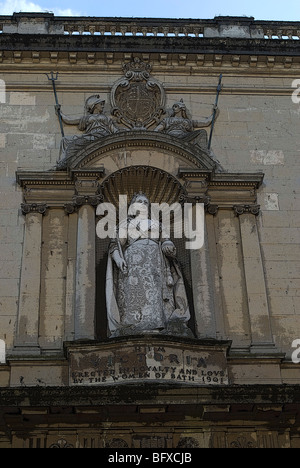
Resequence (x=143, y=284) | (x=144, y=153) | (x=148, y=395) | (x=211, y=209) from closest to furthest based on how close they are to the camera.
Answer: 1. (x=148, y=395)
2. (x=143, y=284)
3. (x=211, y=209)
4. (x=144, y=153)

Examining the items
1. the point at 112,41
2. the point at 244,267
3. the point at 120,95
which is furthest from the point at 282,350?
the point at 112,41

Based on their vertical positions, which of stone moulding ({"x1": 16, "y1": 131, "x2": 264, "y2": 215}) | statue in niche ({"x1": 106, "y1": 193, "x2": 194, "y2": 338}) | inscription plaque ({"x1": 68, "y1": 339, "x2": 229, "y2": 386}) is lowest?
inscription plaque ({"x1": 68, "y1": 339, "x2": 229, "y2": 386})

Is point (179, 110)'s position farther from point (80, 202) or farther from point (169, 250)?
point (169, 250)

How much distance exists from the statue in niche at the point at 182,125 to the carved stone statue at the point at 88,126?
88 centimetres

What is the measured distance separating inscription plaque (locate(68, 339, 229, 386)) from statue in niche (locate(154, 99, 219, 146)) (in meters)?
4.12

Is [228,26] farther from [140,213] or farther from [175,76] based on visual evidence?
[140,213]

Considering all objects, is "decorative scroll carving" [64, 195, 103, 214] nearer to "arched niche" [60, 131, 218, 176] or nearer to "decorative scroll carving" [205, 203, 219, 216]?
"arched niche" [60, 131, 218, 176]

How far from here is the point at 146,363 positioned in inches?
439

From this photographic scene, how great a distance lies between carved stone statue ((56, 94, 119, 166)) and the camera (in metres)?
13.8

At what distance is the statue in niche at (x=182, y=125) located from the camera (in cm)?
1405

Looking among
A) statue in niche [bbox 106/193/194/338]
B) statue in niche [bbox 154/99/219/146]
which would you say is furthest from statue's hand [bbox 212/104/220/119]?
statue in niche [bbox 106/193/194/338]

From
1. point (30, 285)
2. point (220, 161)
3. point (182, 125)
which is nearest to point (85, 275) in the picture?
point (30, 285)

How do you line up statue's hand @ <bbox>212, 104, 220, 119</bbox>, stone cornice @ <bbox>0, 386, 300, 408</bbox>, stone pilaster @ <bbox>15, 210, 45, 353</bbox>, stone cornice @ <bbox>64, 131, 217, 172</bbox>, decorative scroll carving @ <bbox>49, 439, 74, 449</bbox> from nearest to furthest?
stone cornice @ <bbox>0, 386, 300, 408</bbox>
decorative scroll carving @ <bbox>49, 439, 74, 449</bbox>
stone pilaster @ <bbox>15, 210, 45, 353</bbox>
stone cornice @ <bbox>64, 131, 217, 172</bbox>
statue's hand @ <bbox>212, 104, 220, 119</bbox>

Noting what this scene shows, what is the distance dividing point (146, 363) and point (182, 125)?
481 centimetres
